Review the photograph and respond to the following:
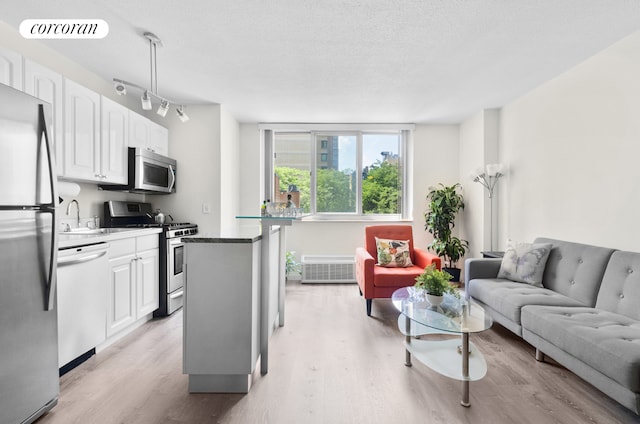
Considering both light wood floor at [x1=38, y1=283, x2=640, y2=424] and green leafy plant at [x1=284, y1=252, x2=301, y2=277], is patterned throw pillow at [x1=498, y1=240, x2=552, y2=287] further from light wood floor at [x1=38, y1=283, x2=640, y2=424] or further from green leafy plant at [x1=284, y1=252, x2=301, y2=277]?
green leafy plant at [x1=284, y1=252, x2=301, y2=277]

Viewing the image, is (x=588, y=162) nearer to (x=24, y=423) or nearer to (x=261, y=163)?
(x=261, y=163)

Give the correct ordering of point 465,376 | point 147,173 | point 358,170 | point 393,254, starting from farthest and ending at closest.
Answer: point 358,170 → point 393,254 → point 147,173 → point 465,376

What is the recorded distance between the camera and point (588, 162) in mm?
2742

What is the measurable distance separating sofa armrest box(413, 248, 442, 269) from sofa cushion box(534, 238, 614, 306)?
3.04ft

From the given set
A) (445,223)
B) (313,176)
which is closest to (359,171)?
(313,176)

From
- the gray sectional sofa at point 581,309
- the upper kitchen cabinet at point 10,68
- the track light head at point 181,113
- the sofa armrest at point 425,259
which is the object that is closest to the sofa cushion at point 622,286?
the gray sectional sofa at point 581,309

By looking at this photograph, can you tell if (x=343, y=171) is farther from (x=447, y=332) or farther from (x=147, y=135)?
(x=447, y=332)

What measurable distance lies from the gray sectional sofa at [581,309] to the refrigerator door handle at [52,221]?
9.64 ft

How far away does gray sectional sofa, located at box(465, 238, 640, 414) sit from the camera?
161 cm

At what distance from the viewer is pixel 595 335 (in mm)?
1752

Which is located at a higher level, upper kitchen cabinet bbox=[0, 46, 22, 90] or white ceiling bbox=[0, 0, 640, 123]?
white ceiling bbox=[0, 0, 640, 123]

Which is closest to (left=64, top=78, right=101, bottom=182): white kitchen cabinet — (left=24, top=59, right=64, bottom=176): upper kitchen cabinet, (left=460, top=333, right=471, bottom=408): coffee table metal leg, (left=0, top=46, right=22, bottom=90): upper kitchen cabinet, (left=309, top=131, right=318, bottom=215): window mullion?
(left=24, top=59, right=64, bottom=176): upper kitchen cabinet

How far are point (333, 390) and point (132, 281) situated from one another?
198 cm

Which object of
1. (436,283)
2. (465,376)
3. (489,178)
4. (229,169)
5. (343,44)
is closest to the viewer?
(465,376)
